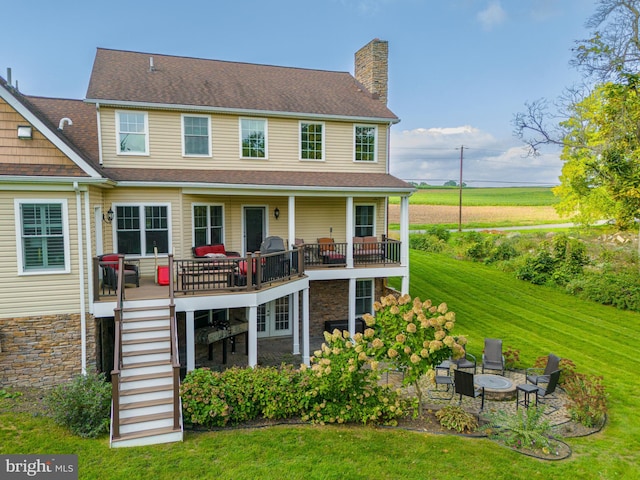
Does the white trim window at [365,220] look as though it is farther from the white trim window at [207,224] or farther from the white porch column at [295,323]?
the white trim window at [207,224]

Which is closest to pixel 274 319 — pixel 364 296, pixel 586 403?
pixel 364 296

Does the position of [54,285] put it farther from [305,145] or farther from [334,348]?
[305,145]

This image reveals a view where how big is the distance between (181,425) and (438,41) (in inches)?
930

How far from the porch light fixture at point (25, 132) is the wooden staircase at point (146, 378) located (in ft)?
15.1

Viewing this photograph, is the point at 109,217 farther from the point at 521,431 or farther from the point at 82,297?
→ the point at 521,431

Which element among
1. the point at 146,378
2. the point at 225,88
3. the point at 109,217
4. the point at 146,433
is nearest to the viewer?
the point at 146,433

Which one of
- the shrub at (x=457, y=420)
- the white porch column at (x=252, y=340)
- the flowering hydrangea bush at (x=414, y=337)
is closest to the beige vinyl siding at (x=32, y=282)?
the white porch column at (x=252, y=340)

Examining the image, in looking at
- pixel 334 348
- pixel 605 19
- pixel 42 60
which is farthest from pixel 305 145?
pixel 42 60

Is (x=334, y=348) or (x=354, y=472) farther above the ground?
(x=334, y=348)

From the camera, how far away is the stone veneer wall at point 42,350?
10141 mm

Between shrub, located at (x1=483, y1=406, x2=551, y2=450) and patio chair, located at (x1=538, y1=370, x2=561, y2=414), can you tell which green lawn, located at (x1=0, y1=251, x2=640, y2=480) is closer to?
shrub, located at (x1=483, y1=406, x2=551, y2=450)

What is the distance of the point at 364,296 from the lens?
1709 centimetres

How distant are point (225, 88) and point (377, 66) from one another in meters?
6.33

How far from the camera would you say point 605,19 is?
672 inches
